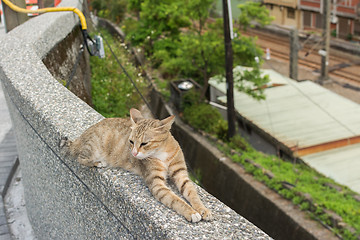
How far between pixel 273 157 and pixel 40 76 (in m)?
11.5

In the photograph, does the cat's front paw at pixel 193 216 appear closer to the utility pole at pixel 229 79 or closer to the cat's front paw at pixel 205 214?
the cat's front paw at pixel 205 214

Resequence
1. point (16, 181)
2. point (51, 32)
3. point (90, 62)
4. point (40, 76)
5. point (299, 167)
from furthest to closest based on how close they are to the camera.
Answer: point (299, 167), point (90, 62), point (51, 32), point (16, 181), point (40, 76)

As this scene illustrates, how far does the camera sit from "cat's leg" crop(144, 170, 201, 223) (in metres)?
3.30

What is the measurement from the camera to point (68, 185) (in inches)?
186

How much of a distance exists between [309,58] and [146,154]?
2908cm

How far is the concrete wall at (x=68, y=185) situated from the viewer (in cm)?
329

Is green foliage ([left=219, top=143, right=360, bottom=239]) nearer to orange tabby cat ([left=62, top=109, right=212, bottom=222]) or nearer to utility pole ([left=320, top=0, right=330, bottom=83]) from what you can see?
orange tabby cat ([left=62, top=109, right=212, bottom=222])

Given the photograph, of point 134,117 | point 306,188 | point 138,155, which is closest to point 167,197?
point 138,155

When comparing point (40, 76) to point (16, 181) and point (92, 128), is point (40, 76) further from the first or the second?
point (16, 181)

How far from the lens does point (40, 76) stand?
19.1 feet

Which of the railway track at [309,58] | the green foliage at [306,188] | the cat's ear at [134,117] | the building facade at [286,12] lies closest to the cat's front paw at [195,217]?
the cat's ear at [134,117]

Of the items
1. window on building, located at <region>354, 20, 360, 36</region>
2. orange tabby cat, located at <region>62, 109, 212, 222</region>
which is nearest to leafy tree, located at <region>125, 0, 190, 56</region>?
window on building, located at <region>354, 20, 360, 36</region>

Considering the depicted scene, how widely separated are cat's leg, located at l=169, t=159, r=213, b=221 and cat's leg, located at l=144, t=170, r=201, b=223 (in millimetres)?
65

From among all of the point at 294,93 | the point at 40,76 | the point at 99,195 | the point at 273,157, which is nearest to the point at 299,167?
the point at 273,157
